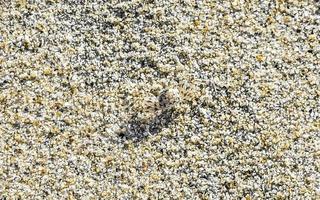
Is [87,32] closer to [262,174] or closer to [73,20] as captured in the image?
[73,20]

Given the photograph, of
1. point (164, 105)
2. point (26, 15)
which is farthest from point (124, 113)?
point (26, 15)

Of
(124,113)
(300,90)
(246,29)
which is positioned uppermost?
(246,29)

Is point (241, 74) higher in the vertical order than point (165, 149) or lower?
higher

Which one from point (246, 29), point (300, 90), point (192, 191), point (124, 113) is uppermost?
point (246, 29)

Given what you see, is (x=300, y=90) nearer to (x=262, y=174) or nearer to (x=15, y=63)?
(x=262, y=174)

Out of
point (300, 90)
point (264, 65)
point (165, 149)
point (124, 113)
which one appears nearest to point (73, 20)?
point (124, 113)

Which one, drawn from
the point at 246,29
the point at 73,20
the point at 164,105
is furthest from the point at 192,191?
the point at 73,20

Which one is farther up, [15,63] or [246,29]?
[246,29]

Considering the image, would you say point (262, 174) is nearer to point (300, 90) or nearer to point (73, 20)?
point (300, 90)
